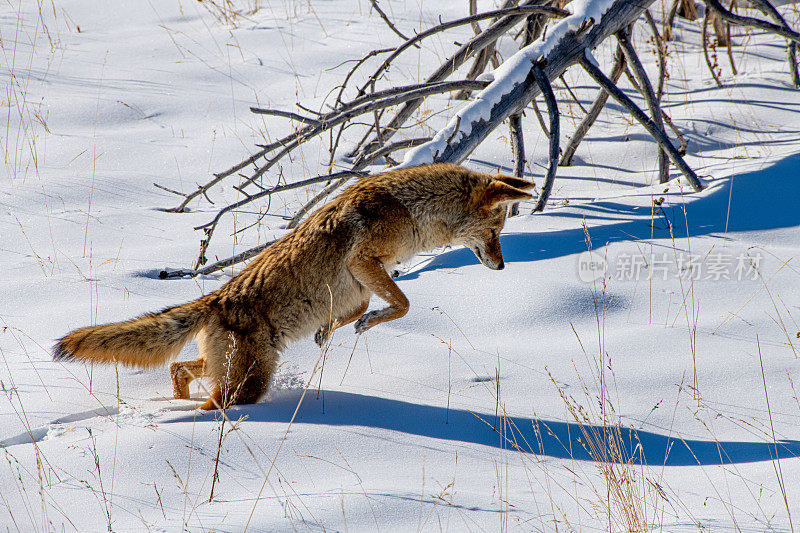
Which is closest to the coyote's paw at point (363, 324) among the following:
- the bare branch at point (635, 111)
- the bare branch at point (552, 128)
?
the bare branch at point (552, 128)

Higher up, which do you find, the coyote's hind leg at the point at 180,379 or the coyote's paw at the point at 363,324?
the coyote's paw at the point at 363,324

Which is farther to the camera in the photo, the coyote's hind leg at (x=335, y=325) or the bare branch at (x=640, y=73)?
the bare branch at (x=640, y=73)

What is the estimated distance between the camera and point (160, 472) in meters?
3.08

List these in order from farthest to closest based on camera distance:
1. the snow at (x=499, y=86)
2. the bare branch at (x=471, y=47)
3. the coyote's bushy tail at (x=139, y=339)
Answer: the bare branch at (x=471, y=47) → the snow at (x=499, y=86) → the coyote's bushy tail at (x=139, y=339)

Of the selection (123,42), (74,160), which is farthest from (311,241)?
(123,42)

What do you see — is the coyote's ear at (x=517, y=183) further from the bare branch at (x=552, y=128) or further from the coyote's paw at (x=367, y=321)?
the coyote's paw at (x=367, y=321)

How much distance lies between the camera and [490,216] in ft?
16.8

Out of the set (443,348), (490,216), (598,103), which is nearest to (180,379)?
(443,348)

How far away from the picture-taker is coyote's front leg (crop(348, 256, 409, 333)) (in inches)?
177

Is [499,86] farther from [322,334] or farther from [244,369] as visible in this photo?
[244,369]

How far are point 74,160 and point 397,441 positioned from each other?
22.2 ft

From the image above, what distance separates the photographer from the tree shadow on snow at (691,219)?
6.26m

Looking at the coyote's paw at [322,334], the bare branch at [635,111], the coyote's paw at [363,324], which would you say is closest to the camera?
the coyote's paw at [363,324]

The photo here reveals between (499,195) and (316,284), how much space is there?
5.03 feet
